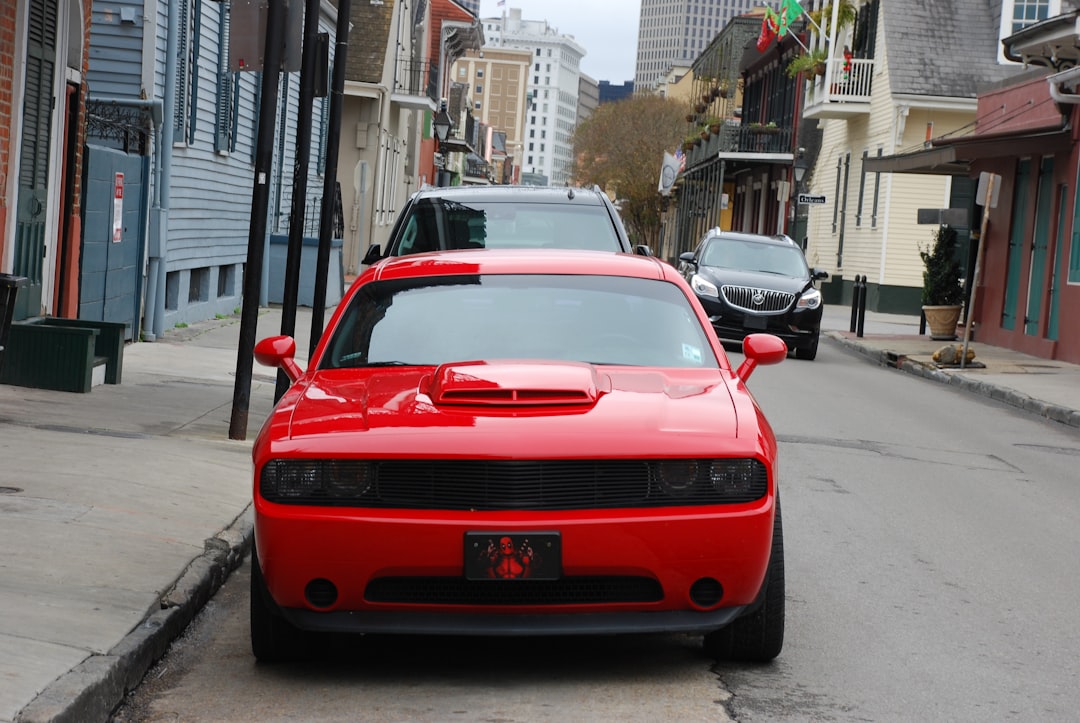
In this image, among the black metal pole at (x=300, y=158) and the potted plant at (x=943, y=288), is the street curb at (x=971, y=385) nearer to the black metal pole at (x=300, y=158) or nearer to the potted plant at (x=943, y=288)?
the potted plant at (x=943, y=288)

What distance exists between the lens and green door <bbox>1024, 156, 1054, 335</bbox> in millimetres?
24688

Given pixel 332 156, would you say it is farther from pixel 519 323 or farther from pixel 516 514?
pixel 516 514

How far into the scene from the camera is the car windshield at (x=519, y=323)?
6.06m

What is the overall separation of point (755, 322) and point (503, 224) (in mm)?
10036

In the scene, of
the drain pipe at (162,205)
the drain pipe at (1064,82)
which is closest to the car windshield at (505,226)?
the drain pipe at (162,205)

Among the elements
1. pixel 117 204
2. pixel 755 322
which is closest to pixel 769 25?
pixel 755 322

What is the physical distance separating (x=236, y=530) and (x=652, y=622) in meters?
3.02

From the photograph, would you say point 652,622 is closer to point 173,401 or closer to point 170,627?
point 170,627

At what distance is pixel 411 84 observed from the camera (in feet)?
150

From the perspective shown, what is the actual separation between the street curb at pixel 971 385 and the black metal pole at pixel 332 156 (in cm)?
803

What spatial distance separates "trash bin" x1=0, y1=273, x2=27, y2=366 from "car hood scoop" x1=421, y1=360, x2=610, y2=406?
12.2 feet

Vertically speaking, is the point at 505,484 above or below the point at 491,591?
above

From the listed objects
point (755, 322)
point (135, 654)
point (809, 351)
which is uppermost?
point (755, 322)

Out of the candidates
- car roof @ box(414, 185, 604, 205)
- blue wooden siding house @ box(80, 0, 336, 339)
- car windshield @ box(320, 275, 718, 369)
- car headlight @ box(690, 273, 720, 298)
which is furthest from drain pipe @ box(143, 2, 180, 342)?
car windshield @ box(320, 275, 718, 369)
